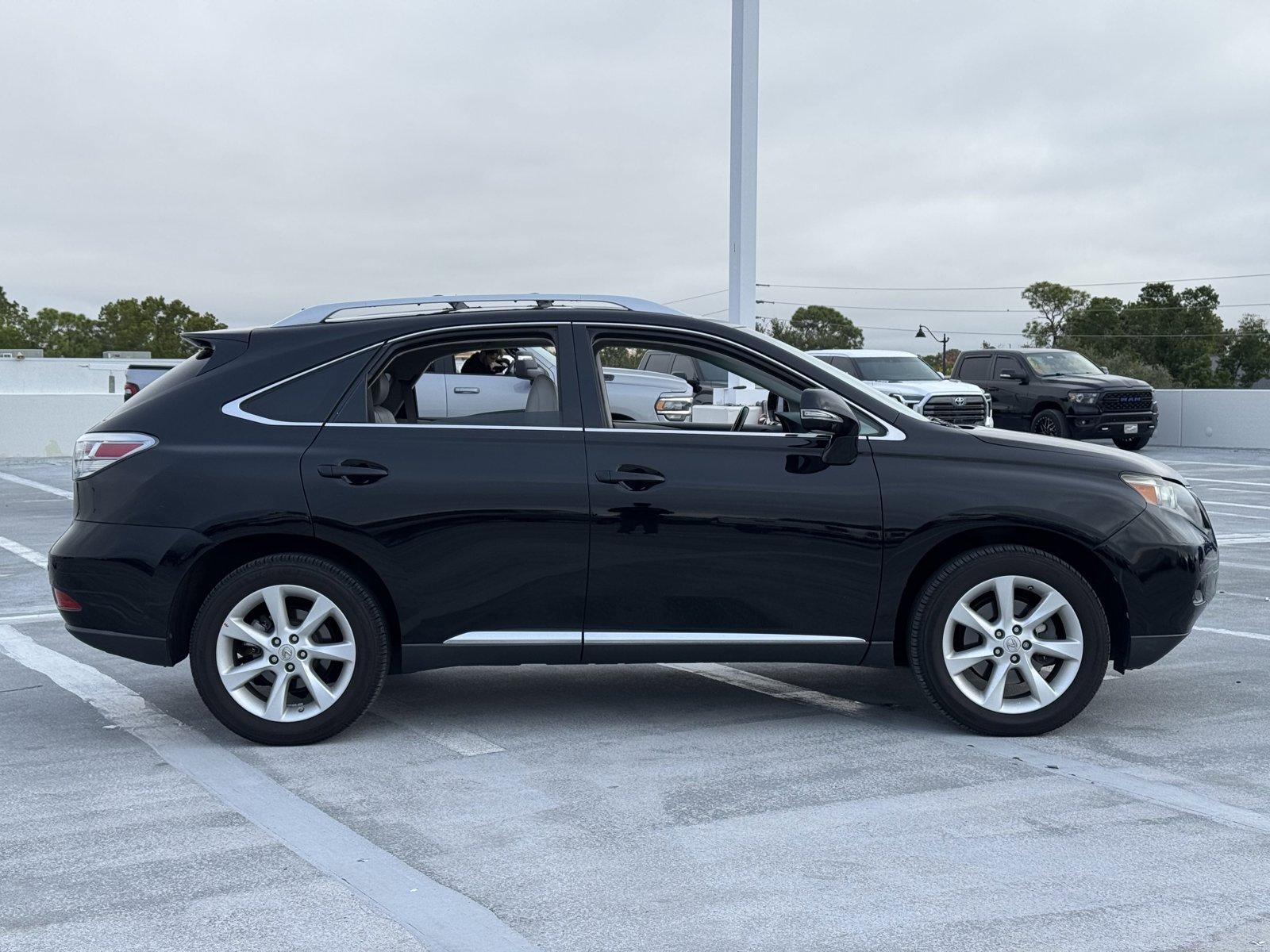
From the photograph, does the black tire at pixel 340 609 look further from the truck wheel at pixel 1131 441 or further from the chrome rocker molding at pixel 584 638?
the truck wheel at pixel 1131 441

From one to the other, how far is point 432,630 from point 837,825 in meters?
1.87

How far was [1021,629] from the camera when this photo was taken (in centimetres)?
563

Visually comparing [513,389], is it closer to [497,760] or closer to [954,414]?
[497,760]

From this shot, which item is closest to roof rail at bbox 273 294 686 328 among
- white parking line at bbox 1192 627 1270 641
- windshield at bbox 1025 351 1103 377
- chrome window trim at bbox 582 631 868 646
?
chrome window trim at bbox 582 631 868 646

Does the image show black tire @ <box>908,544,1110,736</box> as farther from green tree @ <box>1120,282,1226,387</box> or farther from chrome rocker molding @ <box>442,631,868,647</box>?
green tree @ <box>1120,282,1226,387</box>

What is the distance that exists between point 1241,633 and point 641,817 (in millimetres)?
4724

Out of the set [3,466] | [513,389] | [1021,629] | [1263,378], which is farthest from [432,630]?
[1263,378]

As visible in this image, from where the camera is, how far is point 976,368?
28094 mm

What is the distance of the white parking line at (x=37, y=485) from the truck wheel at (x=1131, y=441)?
700 inches

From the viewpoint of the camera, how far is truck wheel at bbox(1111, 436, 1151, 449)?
26125 mm

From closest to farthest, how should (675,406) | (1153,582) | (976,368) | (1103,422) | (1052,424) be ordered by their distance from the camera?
(1153,582), (675,406), (1103,422), (1052,424), (976,368)

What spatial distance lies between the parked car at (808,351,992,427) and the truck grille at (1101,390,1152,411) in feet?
10.4

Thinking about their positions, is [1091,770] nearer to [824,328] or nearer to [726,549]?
[726,549]

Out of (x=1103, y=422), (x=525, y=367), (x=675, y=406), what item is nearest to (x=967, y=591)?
(x=525, y=367)
